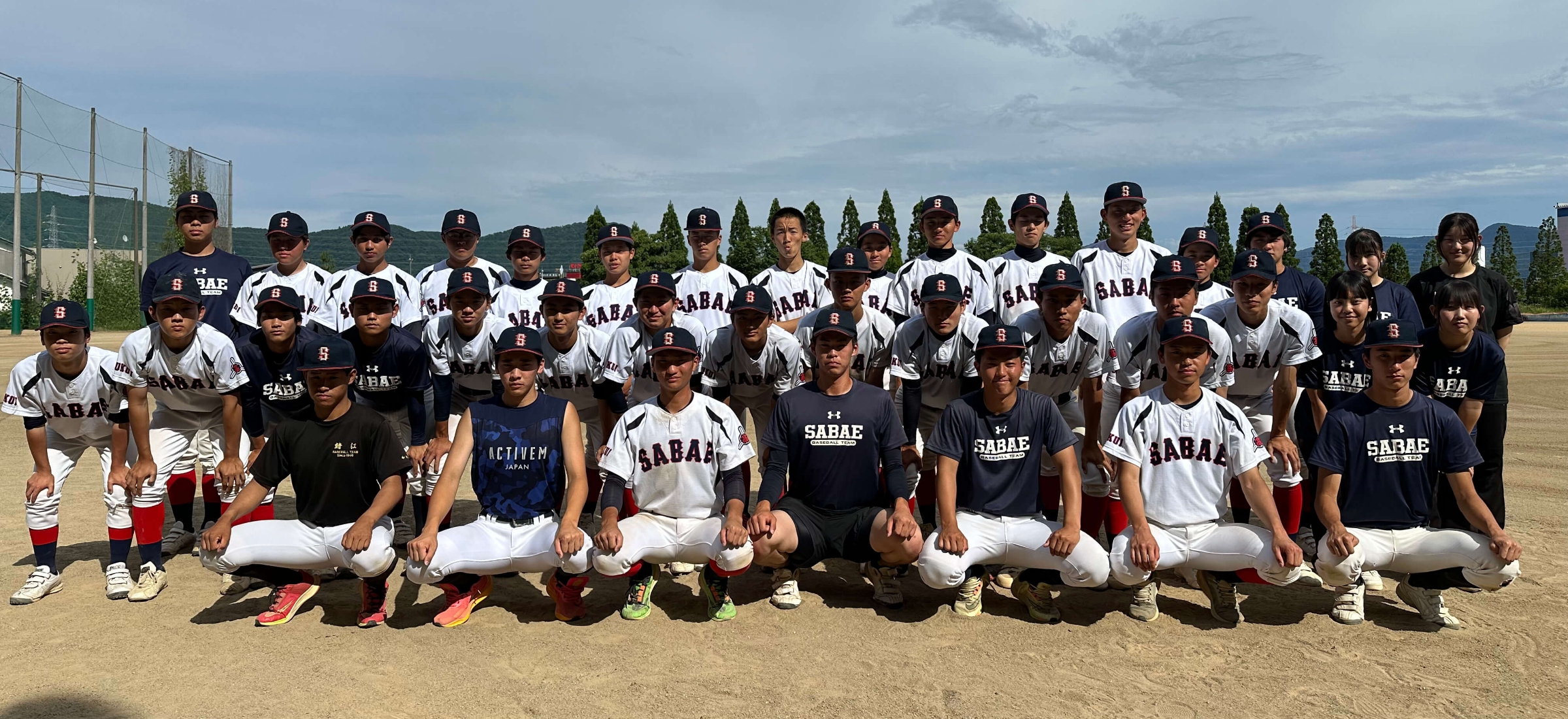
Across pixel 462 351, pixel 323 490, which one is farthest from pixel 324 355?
pixel 462 351

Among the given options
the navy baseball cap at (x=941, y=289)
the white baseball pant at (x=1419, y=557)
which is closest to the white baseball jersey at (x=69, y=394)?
the navy baseball cap at (x=941, y=289)

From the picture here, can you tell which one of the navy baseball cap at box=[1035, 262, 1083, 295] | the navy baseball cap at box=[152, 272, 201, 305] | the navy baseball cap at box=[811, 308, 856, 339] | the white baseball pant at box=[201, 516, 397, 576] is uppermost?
the navy baseball cap at box=[1035, 262, 1083, 295]

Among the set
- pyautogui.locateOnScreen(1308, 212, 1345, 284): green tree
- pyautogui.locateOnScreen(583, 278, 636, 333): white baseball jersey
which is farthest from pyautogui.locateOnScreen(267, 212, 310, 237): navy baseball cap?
pyautogui.locateOnScreen(1308, 212, 1345, 284): green tree

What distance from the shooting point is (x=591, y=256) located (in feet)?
169

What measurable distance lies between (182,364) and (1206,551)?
6500mm

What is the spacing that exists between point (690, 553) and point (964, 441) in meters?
1.75

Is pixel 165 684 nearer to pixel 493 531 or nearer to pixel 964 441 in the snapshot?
pixel 493 531

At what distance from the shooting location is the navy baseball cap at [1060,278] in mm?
6012

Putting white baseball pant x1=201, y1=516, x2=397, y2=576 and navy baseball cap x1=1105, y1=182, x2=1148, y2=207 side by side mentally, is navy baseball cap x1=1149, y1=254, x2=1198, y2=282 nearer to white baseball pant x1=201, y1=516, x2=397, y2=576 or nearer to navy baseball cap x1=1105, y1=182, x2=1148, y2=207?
navy baseball cap x1=1105, y1=182, x2=1148, y2=207

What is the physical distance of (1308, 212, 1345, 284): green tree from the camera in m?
54.4

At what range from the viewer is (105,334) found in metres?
30.6

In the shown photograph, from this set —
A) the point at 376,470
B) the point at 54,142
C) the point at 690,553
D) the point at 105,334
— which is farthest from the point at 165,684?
Result: the point at 54,142

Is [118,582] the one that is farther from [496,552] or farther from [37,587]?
[496,552]

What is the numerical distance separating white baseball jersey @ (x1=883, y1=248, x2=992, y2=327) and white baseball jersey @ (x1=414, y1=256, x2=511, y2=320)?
3388mm
